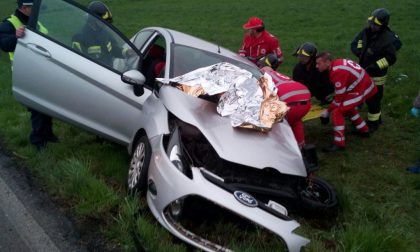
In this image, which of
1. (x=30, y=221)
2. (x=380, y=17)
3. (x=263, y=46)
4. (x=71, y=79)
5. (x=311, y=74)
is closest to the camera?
(x=30, y=221)

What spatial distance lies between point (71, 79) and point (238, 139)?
199 centimetres

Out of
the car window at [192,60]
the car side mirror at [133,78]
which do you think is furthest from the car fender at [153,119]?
the car window at [192,60]

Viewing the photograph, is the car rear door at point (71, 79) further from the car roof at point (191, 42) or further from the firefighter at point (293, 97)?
the firefighter at point (293, 97)

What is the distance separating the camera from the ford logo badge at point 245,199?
10.8 ft

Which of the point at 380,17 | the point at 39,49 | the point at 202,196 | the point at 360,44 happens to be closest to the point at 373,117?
the point at 360,44

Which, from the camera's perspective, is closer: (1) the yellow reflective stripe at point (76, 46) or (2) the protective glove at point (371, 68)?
(1) the yellow reflective stripe at point (76, 46)

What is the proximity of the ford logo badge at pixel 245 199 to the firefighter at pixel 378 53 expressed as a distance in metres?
3.85

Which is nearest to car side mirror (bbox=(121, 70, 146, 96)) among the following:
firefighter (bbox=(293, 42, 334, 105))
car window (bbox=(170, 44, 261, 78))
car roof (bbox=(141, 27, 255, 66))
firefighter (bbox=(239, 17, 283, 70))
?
car window (bbox=(170, 44, 261, 78))

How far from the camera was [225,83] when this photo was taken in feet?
14.6

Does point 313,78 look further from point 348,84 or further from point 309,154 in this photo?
point 309,154

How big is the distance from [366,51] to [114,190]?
4320 mm

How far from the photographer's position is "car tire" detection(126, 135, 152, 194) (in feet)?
13.0

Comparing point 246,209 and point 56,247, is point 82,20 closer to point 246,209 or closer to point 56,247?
point 56,247

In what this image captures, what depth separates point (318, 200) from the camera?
411 cm
